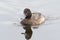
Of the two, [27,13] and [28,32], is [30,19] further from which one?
[28,32]

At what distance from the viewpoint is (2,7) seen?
1767 centimetres

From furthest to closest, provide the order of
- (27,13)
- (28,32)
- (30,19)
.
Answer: (30,19)
(27,13)
(28,32)

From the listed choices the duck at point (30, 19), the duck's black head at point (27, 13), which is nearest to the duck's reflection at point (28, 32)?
the duck at point (30, 19)

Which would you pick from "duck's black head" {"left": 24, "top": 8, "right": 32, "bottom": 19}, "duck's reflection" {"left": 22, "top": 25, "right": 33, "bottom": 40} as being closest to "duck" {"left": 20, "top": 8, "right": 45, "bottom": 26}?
"duck's black head" {"left": 24, "top": 8, "right": 32, "bottom": 19}

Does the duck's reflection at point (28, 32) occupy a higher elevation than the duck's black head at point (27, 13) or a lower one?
Result: lower

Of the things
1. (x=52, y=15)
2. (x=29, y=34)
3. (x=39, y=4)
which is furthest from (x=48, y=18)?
(x=29, y=34)

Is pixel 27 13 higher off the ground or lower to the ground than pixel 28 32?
higher

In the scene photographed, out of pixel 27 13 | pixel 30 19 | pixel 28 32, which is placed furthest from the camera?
pixel 30 19

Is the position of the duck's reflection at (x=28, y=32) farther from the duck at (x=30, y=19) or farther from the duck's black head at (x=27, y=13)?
the duck's black head at (x=27, y=13)

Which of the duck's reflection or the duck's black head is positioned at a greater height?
the duck's black head

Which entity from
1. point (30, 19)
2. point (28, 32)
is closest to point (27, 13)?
point (30, 19)

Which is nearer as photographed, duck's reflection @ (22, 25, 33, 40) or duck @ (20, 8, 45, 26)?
duck's reflection @ (22, 25, 33, 40)

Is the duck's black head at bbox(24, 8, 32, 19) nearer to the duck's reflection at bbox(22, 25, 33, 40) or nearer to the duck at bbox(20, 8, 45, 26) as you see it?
the duck at bbox(20, 8, 45, 26)

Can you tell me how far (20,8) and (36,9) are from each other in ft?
2.74
